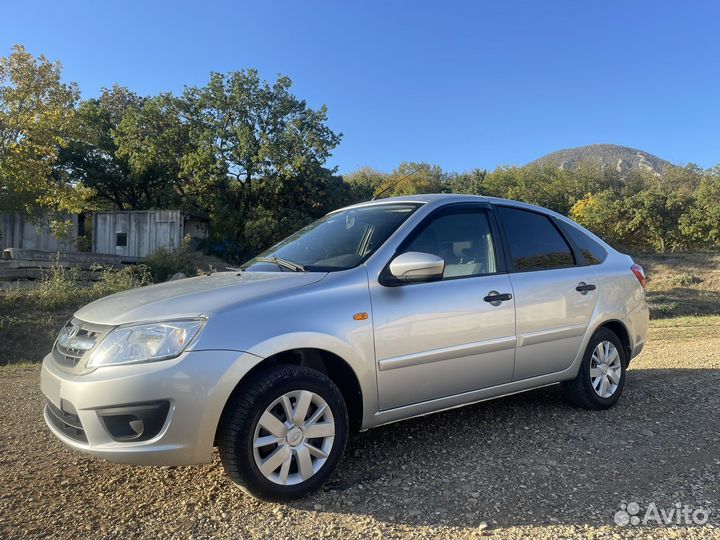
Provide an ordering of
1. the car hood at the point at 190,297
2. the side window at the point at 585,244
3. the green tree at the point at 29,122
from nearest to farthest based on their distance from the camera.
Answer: the car hood at the point at 190,297, the side window at the point at 585,244, the green tree at the point at 29,122

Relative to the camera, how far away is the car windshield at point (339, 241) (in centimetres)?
→ 364

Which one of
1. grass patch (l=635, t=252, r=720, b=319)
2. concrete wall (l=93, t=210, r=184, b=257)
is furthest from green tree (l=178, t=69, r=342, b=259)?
grass patch (l=635, t=252, r=720, b=319)

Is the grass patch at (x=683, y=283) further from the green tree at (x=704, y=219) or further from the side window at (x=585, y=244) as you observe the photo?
the side window at (x=585, y=244)

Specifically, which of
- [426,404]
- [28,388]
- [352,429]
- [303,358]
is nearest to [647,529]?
[426,404]

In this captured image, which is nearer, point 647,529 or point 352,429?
point 647,529

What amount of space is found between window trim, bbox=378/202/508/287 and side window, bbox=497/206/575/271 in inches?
4.5

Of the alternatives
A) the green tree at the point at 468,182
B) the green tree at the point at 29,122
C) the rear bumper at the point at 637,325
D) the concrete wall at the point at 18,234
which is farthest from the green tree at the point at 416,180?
the rear bumper at the point at 637,325

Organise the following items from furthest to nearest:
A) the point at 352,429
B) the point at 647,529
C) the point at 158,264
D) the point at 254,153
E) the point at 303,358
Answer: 1. the point at 254,153
2. the point at 158,264
3. the point at 352,429
4. the point at 303,358
5. the point at 647,529

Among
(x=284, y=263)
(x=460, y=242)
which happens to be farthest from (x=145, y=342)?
(x=460, y=242)

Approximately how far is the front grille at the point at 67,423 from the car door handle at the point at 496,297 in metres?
2.68

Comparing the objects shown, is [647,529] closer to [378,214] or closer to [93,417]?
[378,214]

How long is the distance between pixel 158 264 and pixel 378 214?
16.7m

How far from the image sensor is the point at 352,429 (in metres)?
3.56

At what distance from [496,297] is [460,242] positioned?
50 cm
